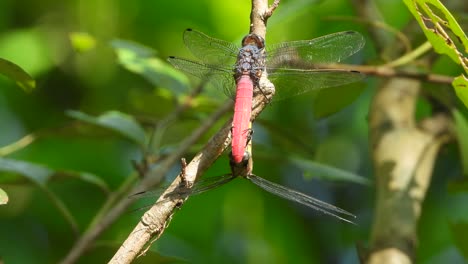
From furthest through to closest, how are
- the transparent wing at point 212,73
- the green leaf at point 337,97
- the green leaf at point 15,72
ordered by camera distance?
the green leaf at point 337,97
the transparent wing at point 212,73
the green leaf at point 15,72

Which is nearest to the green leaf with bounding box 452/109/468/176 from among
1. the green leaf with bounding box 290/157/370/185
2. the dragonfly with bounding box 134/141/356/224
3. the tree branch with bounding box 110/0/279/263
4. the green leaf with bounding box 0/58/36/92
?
the green leaf with bounding box 290/157/370/185

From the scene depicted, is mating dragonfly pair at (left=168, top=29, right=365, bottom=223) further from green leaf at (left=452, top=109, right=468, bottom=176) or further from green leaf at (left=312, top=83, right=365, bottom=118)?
green leaf at (left=452, top=109, right=468, bottom=176)

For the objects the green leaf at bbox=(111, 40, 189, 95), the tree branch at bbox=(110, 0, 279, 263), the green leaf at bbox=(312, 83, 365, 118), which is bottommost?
the tree branch at bbox=(110, 0, 279, 263)

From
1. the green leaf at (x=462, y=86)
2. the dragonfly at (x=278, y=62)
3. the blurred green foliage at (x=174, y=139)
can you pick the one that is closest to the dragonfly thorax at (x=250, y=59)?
the dragonfly at (x=278, y=62)

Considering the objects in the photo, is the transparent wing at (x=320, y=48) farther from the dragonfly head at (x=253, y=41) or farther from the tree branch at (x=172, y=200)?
the tree branch at (x=172, y=200)

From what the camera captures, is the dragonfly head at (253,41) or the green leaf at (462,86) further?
the dragonfly head at (253,41)

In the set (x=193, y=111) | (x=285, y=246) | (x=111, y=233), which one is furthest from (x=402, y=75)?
(x=111, y=233)

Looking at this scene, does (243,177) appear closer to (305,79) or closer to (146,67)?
(305,79)
